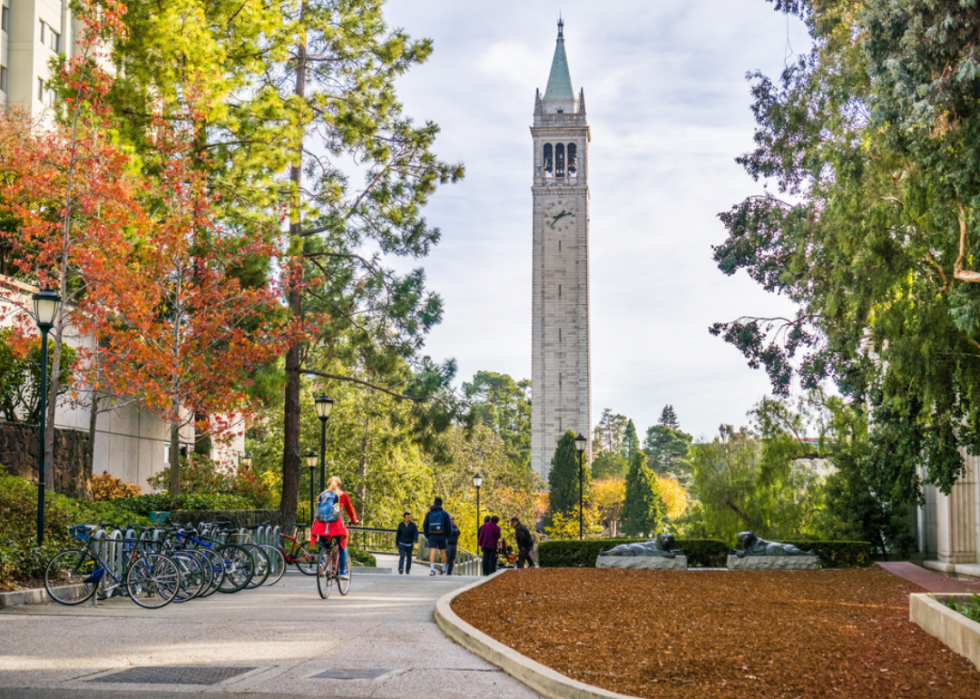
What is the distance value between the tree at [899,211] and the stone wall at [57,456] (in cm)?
1370

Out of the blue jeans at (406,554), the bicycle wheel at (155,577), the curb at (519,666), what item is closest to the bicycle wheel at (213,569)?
the bicycle wheel at (155,577)

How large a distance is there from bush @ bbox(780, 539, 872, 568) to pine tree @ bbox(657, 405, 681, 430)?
109672 millimetres

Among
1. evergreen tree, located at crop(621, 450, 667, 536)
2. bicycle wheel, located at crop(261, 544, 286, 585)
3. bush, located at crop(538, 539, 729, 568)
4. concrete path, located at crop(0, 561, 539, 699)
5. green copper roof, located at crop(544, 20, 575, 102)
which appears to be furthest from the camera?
green copper roof, located at crop(544, 20, 575, 102)

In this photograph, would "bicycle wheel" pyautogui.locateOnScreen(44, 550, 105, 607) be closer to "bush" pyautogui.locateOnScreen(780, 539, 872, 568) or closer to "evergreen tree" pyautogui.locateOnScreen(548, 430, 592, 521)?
"bush" pyautogui.locateOnScreen(780, 539, 872, 568)

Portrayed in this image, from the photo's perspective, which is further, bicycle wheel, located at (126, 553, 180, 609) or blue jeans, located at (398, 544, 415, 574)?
blue jeans, located at (398, 544, 415, 574)

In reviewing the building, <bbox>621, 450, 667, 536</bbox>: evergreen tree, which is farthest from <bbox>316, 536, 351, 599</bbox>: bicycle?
<bbox>621, 450, 667, 536</bbox>: evergreen tree

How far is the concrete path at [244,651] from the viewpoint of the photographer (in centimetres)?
664

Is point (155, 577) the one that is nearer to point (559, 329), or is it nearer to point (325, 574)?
point (325, 574)

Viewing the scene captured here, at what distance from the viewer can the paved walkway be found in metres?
16.1

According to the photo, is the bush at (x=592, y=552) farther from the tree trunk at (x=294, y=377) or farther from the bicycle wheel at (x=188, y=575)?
the bicycle wheel at (x=188, y=575)

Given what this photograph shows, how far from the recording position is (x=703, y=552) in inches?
1002

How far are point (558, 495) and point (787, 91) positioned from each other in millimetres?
52482

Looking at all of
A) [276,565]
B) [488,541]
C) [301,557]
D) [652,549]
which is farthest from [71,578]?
[652,549]

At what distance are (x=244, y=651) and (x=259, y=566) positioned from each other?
6.79m
